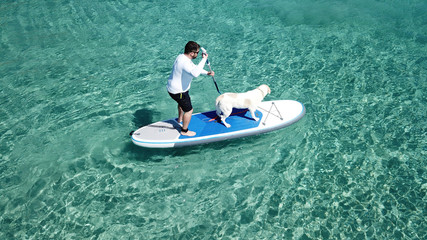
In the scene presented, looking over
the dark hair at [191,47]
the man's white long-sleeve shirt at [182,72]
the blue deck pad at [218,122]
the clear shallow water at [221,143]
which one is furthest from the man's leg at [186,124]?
the dark hair at [191,47]

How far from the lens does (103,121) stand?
28.4 ft

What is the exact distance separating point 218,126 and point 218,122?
152 millimetres

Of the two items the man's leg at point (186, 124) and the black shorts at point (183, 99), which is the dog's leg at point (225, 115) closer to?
the man's leg at point (186, 124)

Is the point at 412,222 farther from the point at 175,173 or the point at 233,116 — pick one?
the point at 175,173

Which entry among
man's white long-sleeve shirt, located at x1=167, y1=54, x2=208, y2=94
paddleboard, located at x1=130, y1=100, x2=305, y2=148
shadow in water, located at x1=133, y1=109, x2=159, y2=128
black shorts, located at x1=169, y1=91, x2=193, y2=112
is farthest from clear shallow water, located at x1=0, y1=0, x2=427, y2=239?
man's white long-sleeve shirt, located at x1=167, y1=54, x2=208, y2=94

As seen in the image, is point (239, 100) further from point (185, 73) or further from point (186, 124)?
point (185, 73)

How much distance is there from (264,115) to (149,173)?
9.77 feet

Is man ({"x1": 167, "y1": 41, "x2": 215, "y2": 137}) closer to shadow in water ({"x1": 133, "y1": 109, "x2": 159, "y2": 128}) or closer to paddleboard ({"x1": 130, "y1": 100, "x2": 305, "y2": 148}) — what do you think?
paddleboard ({"x1": 130, "y1": 100, "x2": 305, "y2": 148})

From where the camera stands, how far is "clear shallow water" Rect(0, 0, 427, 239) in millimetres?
6398

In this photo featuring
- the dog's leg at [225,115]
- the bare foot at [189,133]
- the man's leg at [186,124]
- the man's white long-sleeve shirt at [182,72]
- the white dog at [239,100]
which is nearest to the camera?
the man's white long-sleeve shirt at [182,72]

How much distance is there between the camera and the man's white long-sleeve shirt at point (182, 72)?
246 inches

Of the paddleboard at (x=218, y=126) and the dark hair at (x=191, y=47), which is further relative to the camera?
the paddleboard at (x=218, y=126)

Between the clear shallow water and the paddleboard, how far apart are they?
35cm

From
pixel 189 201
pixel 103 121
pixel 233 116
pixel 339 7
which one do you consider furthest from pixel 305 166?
pixel 339 7
